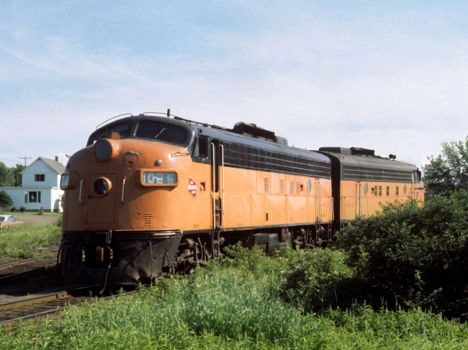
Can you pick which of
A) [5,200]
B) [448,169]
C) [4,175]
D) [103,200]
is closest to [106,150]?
[103,200]

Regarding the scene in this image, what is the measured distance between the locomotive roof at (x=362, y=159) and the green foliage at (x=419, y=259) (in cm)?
1336

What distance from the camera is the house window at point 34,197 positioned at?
7744 cm

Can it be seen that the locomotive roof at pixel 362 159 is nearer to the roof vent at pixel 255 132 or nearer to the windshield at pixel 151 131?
the roof vent at pixel 255 132

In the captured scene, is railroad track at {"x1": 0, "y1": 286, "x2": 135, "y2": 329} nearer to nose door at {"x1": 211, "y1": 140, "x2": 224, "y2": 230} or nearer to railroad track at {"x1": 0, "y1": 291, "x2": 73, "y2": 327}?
railroad track at {"x1": 0, "y1": 291, "x2": 73, "y2": 327}

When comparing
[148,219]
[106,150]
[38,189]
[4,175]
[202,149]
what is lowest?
[148,219]

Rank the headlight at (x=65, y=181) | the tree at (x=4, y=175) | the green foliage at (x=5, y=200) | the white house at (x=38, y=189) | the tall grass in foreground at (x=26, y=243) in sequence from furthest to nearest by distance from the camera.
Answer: the tree at (x=4, y=175) → the white house at (x=38, y=189) → the green foliage at (x=5, y=200) → the tall grass in foreground at (x=26, y=243) → the headlight at (x=65, y=181)

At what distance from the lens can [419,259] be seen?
8.84 metres

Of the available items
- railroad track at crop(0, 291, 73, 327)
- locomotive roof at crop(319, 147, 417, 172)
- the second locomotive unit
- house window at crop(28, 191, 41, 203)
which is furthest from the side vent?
house window at crop(28, 191, 41, 203)

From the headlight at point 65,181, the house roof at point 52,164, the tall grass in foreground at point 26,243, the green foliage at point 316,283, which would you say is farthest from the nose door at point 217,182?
the house roof at point 52,164

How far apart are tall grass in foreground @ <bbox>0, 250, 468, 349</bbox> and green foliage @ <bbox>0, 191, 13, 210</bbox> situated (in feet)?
225

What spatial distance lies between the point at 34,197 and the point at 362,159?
201ft

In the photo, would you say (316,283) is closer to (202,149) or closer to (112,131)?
(202,149)

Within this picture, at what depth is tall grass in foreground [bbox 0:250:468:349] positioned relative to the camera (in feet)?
21.6

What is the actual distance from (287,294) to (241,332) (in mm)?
2457
